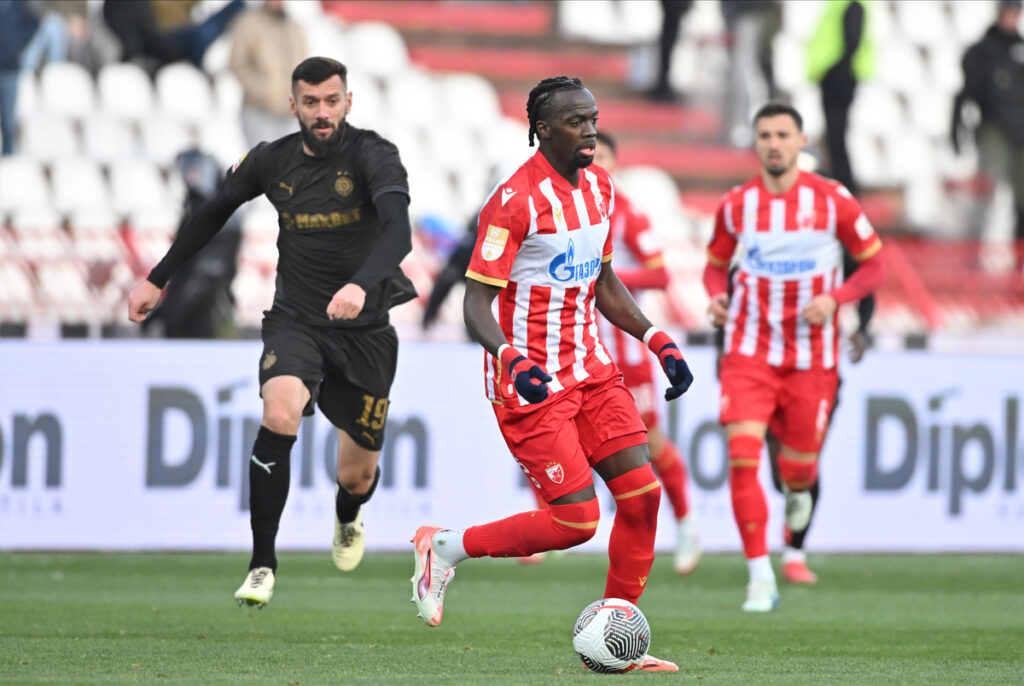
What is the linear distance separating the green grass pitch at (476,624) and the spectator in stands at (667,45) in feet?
23.0

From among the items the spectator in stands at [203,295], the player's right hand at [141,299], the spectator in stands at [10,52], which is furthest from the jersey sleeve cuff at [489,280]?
the spectator in stands at [10,52]

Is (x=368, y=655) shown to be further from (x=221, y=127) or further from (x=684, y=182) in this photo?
(x=684, y=182)

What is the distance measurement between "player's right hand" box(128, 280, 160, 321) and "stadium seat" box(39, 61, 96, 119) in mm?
8102

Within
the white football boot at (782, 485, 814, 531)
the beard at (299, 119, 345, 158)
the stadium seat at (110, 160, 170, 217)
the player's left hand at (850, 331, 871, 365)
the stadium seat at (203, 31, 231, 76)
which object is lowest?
the white football boot at (782, 485, 814, 531)

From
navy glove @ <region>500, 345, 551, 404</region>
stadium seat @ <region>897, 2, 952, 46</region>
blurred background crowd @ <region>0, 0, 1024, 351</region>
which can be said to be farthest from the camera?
stadium seat @ <region>897, 2, 952, 46</region>

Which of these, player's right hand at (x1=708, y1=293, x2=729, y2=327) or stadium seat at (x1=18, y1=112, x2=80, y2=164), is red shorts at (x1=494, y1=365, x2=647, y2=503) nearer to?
player's right hand at (x1=708, y1=293, x2=729, y2=327)

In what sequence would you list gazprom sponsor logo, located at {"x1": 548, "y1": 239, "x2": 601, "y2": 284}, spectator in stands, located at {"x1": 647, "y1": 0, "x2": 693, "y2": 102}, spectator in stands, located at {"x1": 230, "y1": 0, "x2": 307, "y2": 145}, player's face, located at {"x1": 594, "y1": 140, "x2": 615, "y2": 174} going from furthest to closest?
spectator in stands, located at {"x1": 647, "y1": 0, "x2": 693, "y2": 102} < spectator in stands, located at {"x1": 230, "y1": 0, "x2": 307, "y2": 145} < player's face, located at {"x1": 594, "y1": 140, "x2": 615, "y2": 174} < gazprom sponsor logo, located at {"x1": 548, "y1": 239, "x2": 601, "y2": 284}

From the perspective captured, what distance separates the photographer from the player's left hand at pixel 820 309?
8.09 meters

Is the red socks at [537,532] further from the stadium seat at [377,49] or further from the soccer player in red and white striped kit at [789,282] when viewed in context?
the stadium seat at [377,49]

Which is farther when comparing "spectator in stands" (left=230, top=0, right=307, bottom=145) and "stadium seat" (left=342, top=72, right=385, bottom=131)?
"stadium seat" (left=342, top=72, right=385, bottom=131)

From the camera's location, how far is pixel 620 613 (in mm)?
5582

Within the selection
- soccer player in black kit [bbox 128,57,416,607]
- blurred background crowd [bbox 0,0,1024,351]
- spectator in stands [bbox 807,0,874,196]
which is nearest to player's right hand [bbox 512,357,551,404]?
soccer player in black kit [bbox 128,57,416,607]

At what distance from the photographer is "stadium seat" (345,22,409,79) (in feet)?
53.1

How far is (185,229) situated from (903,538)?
611 cm
